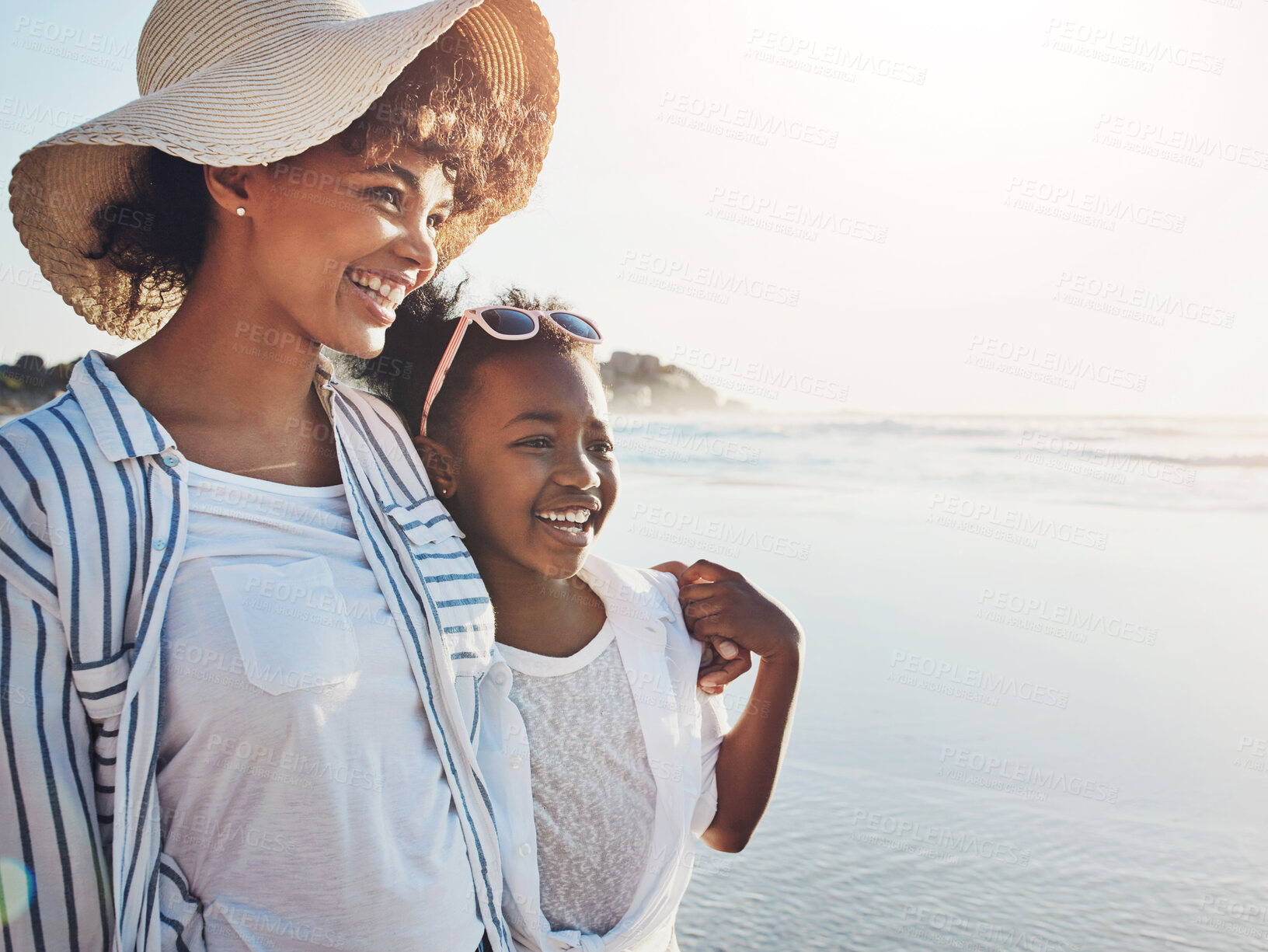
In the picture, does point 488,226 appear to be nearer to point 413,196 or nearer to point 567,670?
point 413,196

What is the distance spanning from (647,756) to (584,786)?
137mm

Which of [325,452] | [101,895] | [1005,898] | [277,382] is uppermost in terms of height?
[277,382]

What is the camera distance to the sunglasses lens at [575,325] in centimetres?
204

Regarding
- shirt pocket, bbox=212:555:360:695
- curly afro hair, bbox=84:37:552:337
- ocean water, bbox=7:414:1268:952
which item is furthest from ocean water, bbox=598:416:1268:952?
shirt pocket, bbox=212:555:360:695

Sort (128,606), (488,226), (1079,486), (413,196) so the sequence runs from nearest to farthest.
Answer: (128,606)
(413,196)
(488,226)
(1079,486)

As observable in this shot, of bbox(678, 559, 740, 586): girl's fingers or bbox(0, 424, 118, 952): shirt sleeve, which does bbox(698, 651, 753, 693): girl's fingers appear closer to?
bbox(678, 559, 740, 586): girl's fingers

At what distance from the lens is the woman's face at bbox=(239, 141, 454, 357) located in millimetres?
1563

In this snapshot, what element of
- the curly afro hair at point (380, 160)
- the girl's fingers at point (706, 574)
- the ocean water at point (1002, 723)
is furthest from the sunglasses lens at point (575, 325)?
the ocean water at point (1002, 723)

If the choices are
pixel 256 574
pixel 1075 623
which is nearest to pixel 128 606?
pixel 256 574

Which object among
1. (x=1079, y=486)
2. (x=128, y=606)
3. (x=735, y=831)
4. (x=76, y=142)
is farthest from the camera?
(x=1079, y=486)

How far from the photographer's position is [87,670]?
125 cm

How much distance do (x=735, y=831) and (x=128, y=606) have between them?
4.21ft

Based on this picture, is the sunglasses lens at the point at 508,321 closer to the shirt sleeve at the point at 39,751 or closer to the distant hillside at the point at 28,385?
the shirt sleeve at the point at 39,751

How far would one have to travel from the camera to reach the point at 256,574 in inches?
54.1
